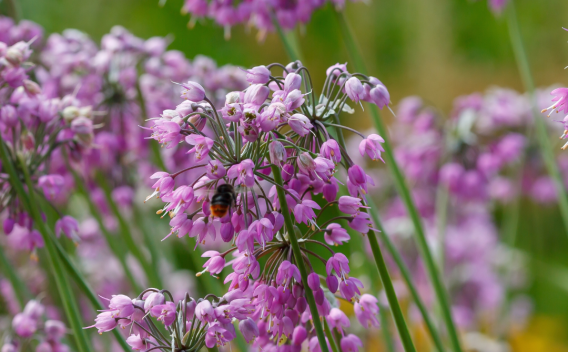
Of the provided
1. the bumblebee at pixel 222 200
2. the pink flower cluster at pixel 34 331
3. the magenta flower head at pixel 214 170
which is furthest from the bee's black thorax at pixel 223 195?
the pink flower cluster at pixel 34 331

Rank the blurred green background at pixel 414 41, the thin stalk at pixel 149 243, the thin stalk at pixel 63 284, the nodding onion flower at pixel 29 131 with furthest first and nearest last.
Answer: the blurred green background at pixel 414 41 < the thin stalk at pixel 149 243 < the nodding onion flower at pixel 29 131 < the thin stalk at pixel 63 284

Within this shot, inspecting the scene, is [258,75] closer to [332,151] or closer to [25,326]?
[332,151]

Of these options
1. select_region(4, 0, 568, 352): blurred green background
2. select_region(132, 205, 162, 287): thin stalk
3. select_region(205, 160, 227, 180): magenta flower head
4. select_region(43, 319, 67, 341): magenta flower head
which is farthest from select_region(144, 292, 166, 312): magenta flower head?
select_region(4, 0, 568, 352): blurred green background

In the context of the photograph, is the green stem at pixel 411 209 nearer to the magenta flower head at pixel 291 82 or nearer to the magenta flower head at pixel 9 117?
the magenta flower head at pixel 291 82

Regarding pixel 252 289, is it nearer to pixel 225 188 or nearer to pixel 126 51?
pixel 225 188

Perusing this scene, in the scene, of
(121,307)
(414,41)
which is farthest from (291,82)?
(414,41)

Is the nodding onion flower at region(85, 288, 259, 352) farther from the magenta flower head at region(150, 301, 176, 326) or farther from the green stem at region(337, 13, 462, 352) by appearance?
the green stem at region(337, 13, 462, 352)
